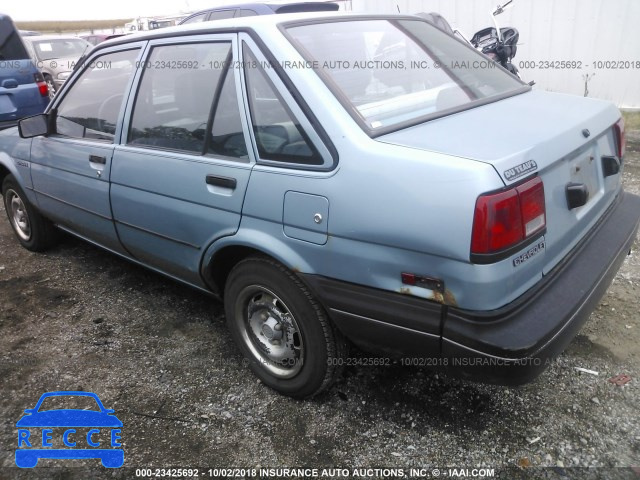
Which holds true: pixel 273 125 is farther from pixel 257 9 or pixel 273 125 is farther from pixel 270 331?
pixel 257 9

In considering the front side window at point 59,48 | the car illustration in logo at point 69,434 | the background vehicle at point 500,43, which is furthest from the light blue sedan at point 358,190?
the front side window at point 59,48

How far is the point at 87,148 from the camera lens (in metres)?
3.26

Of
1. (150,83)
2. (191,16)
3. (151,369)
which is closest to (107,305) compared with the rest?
(151,369)

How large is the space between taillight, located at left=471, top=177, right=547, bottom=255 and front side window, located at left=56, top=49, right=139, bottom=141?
226cm

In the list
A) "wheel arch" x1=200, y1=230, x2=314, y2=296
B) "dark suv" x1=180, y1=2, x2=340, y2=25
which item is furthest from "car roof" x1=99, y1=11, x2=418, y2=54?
"dark suv" x1=180, y1=2, x2=340, y2=25

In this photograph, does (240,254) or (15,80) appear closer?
(240,254)

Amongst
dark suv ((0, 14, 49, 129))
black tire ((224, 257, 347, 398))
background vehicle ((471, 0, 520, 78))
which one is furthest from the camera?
background vehicle ((471, 0, 520, 78))

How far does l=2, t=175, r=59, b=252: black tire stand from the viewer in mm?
4289

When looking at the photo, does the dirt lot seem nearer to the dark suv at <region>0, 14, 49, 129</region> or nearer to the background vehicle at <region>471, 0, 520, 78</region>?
the dark suv at <region>0, 14, 49, 129</region>

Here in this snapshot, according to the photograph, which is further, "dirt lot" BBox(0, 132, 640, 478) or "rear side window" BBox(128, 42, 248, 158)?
"rear side window" BBox(128, 42, 248, 158)

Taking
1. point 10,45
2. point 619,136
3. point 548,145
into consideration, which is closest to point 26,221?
point 10,45

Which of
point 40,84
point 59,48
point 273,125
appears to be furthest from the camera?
point 59,48

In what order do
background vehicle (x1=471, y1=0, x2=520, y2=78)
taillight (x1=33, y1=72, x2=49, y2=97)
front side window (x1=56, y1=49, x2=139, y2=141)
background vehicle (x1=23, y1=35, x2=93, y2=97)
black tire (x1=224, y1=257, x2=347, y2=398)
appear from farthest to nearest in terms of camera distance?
1. background vehicle (x1=23, y1=35, x2=93, y2=97)
2. background vehicle (x1=471, y1=0, x2=520, y2=78)
3. taillight (x1=33, y1=72, x2=49, y2=97)
4. front side window (x1=56, y1=49, x2=139, y2=141)
5. black tire (x1=224, y1=257, x2=347, y2=398)

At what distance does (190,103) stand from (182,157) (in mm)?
296
